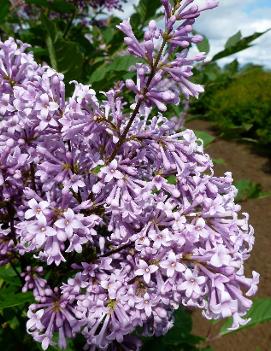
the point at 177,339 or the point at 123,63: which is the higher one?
the point at 123,63

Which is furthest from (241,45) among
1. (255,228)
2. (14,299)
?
(255,228)

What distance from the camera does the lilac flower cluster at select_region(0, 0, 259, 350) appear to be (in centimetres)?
187

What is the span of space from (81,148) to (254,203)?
42.0ft

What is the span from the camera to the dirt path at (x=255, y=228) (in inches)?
299

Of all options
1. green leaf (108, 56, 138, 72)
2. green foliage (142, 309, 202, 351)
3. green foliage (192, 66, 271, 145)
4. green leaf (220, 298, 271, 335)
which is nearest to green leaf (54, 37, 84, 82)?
green leaf (108, 56, 138, 72)

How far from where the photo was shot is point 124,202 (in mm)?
1920

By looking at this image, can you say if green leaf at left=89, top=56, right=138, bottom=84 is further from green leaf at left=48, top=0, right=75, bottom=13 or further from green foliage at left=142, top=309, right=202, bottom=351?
green foliage at left=142, top=309, right=202, bottom=351

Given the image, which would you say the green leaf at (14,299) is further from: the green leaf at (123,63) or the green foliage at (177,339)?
the green leaf at (123,63)

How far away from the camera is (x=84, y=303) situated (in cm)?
208

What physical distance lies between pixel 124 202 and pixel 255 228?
1113 cm

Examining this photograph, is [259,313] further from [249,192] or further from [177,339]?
[249,192]

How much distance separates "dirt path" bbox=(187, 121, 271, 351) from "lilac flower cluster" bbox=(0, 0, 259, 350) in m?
2.75

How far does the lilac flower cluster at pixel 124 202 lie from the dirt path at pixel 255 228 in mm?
2753

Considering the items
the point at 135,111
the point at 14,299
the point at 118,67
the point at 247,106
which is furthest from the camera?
the point at 247,106
